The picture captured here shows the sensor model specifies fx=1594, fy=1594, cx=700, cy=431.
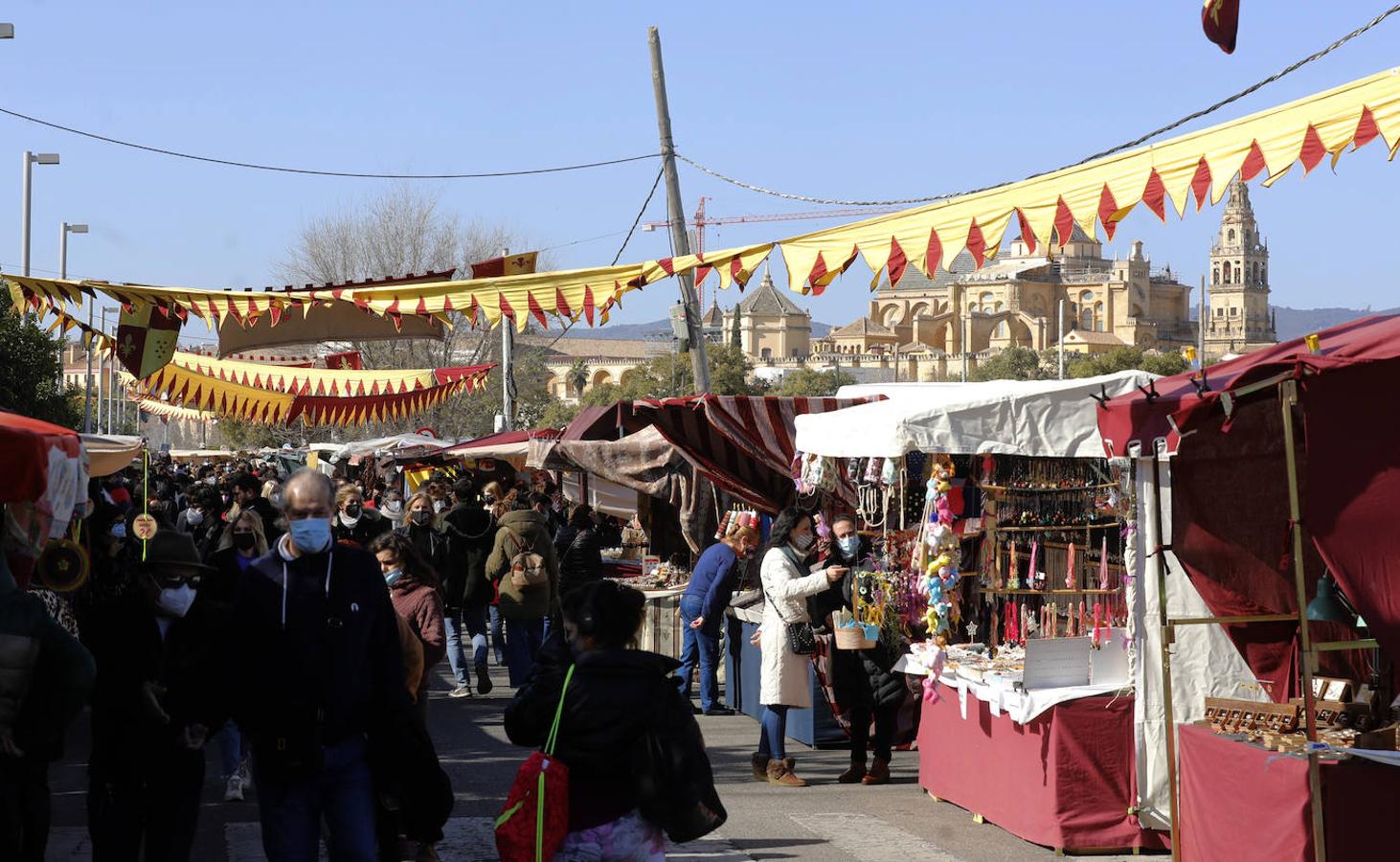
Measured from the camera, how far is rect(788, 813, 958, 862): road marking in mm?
7332

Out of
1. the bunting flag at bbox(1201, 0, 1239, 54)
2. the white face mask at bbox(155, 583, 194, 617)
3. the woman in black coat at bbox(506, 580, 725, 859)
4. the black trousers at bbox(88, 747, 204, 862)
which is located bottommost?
the black trousers at bbox(88, 747, 204, 862)

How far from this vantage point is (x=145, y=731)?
5.34 meters

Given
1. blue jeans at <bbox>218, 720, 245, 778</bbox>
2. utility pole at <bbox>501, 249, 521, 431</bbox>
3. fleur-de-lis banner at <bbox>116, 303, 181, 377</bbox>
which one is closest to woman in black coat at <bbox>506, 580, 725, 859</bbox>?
blue jeans at <bbox>218, 720, 245, 778</bbox>

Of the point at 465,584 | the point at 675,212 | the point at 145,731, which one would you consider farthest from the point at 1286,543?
the point at 675,212

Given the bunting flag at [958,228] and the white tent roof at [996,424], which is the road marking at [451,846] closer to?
the white tent roof at [996,424]

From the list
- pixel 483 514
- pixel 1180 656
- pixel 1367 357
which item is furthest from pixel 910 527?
pixel 1367 357

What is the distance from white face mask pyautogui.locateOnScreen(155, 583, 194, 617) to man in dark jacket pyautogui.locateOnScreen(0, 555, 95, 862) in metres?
0.50

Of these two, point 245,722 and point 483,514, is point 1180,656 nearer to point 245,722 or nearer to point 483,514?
point 245,722

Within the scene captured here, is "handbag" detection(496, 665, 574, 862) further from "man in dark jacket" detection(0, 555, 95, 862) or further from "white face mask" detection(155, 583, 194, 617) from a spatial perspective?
"white face mask" detection(155, 583, 194, 617)

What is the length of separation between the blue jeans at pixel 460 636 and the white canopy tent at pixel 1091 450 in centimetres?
396

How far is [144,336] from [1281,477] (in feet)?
27.2

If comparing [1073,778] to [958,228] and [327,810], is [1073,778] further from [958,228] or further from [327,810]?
[327,810]

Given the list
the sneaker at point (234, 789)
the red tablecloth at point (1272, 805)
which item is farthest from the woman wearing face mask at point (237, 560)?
the red tablecloth at point (1272, 805)

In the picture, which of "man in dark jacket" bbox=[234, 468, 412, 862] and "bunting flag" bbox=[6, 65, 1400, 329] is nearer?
"man in dark jacket" bbox=[234, 468, 412, 862]
